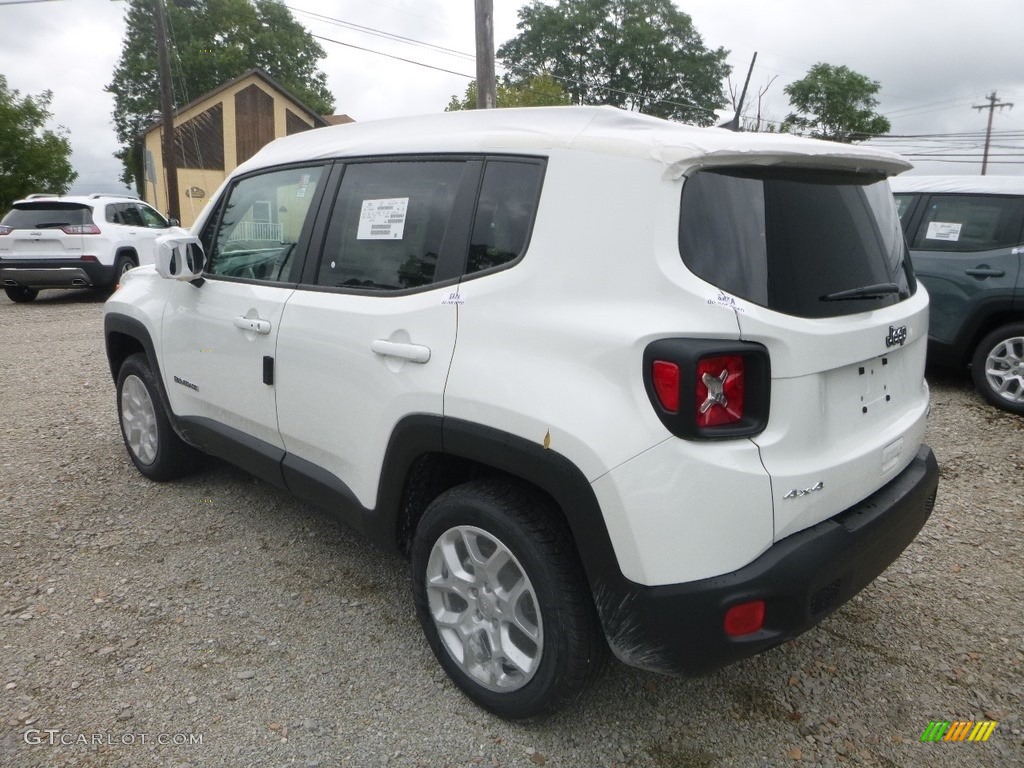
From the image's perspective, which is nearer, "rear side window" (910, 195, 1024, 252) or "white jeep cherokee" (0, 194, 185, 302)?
"rear side window" (910, 195, 1024, 252)

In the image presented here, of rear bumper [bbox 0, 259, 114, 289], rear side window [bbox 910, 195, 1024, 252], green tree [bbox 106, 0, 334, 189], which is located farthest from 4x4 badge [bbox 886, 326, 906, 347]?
green tree [bbox 106, 0, 334, 189]

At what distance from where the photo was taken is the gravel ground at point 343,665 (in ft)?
7.74

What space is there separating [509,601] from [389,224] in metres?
1.33

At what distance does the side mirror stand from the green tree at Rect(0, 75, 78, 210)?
19.4 meters

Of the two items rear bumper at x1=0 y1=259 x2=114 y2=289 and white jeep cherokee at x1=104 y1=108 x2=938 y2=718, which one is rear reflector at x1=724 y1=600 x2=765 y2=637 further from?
rear bumper at x1=0 y1=259 x2=114 y2=289

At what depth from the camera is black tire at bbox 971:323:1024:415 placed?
18.8 feet

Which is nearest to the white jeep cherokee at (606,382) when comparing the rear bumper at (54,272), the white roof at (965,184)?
the white roof at (965,184)

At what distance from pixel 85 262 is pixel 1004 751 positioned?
13079 mm

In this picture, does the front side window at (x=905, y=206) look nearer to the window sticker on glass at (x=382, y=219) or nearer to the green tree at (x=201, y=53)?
the window sticker on glass at (x=382, y=219)

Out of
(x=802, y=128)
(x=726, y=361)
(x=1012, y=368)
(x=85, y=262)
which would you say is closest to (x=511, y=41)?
(x=802, y=128)

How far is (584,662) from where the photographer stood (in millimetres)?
2156

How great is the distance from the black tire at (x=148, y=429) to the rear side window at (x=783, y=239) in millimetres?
3083

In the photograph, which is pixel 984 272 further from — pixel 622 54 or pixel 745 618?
pixel 622 54

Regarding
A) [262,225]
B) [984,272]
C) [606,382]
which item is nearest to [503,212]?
[606,382]
